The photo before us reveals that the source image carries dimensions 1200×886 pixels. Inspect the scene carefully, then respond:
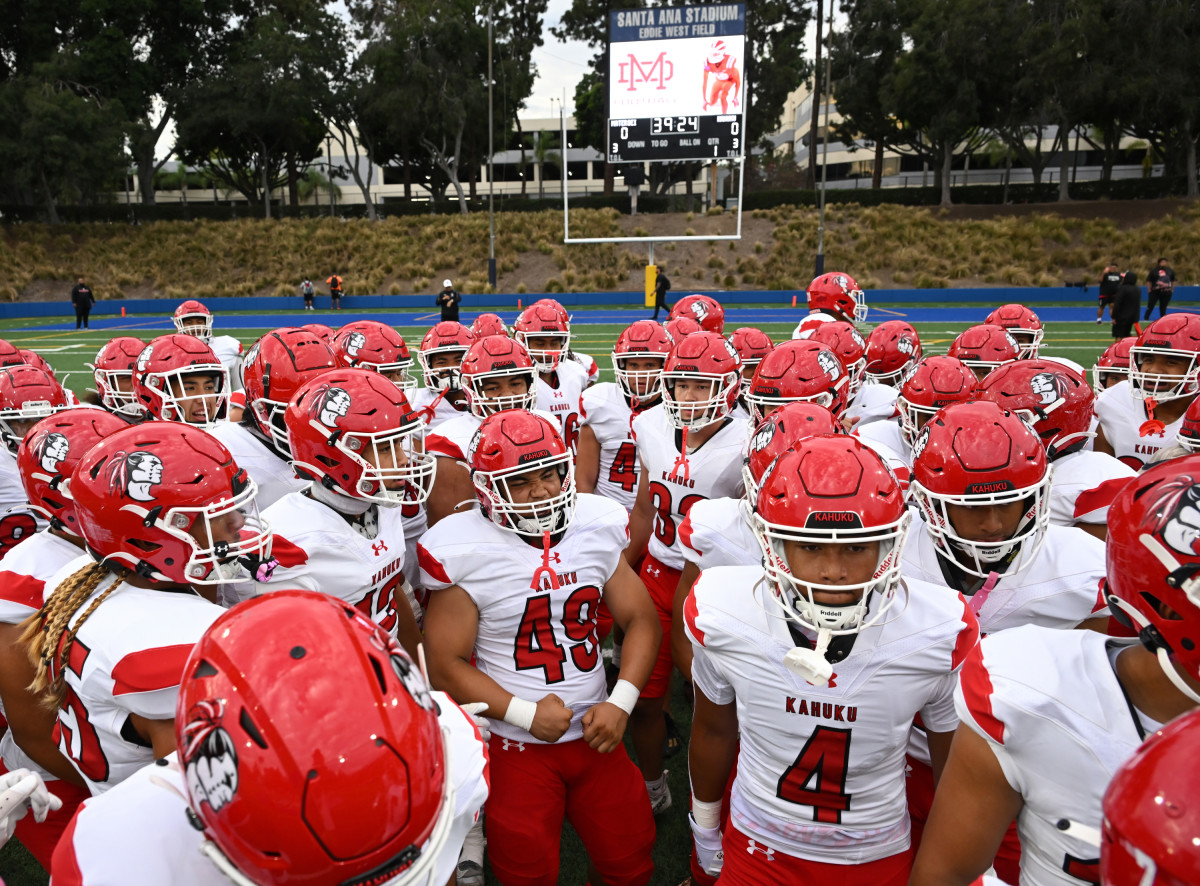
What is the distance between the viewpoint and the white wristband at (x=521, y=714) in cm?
286

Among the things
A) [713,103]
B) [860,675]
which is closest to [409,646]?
[860,675]

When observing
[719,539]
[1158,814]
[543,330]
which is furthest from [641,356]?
[1158,814]

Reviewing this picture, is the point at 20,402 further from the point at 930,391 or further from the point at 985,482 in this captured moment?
the point at 930,391

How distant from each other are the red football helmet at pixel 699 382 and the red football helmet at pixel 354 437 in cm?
154

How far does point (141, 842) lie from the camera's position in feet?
4.77

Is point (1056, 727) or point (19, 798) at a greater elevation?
point (1056, 727)

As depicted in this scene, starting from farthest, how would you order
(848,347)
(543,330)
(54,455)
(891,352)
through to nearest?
(543,330)
(891,352)
(848,347)
(54,455)

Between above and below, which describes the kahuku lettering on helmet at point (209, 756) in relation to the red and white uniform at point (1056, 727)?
above

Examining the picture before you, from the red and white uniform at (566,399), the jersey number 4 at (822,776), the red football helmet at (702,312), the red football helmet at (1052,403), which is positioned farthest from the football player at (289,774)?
the red football helmet at (702,312)

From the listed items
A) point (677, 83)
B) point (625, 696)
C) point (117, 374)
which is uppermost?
point (677, 83)

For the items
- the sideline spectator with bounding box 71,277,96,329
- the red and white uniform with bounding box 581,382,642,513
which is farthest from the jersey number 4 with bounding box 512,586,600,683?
the sideline spectator with bounding box 71,277,96,329

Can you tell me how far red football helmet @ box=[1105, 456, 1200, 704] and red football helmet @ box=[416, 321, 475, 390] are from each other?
4.83m

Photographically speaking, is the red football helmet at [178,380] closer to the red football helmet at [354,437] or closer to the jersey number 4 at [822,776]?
the red football helmet at [354,437]

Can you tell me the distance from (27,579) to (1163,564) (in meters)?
3.12
